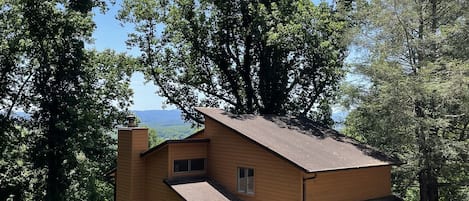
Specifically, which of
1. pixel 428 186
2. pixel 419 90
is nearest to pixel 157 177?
pixel 419 90

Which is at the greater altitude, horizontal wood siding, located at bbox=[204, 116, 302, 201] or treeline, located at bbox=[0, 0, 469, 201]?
treeline, located at bbox=[0, 0, 469, 201]

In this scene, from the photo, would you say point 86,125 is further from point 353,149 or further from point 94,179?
point 353,149

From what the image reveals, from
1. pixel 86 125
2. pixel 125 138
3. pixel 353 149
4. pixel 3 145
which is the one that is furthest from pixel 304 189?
pixel 3 145

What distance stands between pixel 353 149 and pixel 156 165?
7044mm

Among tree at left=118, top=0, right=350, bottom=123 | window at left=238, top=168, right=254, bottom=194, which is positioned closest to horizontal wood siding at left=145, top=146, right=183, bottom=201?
window at left=238, top=168, right=254, bottom=194

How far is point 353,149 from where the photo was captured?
1580 centimetres

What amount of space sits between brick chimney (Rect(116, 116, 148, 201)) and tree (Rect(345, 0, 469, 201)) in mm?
8907

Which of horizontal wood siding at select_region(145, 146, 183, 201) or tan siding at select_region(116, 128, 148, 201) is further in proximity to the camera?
tan siding at select_region(116, 128, 148, 201)

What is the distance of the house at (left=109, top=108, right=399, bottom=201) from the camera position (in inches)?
524

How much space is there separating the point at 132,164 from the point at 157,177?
1137 millimetres

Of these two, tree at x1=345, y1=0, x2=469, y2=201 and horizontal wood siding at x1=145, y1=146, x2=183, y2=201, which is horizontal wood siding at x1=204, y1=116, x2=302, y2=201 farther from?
tree at x1=345, y1=0, x2=469, y2=201

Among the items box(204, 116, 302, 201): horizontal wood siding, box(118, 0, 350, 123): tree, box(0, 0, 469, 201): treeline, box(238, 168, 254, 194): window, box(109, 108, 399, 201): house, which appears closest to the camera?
box(204, 116, 302, 201): horizontal wood siding

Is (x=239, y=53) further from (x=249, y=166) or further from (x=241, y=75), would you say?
(x=249, y=166)

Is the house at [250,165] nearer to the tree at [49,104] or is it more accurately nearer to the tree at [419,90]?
the tree at [419,90]
